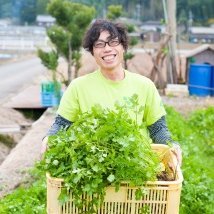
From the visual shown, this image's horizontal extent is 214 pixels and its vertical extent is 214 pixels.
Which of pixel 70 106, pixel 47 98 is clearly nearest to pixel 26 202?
pixel 70 106

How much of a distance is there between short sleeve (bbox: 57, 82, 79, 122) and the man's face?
8.4 inches

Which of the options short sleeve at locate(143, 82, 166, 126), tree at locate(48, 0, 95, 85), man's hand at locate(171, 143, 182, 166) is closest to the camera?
man's hand at locate(171, 143, 182, 166)

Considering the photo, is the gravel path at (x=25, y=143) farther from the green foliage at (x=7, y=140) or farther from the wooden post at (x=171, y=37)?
the wooden post at (x=171, y=37)

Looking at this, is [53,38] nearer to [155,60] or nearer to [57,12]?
[57,12]

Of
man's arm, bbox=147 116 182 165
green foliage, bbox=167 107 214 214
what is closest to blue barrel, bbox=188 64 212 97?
green foliage, bbox=167 107 214 214

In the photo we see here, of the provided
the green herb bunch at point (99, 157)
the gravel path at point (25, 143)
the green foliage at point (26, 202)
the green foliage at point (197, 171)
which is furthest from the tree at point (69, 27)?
the green herb bunch at point (99, 157)

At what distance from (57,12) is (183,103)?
4.26 meters

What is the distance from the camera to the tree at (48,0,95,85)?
14.6 meters

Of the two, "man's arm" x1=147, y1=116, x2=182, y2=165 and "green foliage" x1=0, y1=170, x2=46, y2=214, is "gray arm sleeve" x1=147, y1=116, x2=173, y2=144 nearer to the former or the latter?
"man's arm" x1=147, y1=116, x2=182, y2=165

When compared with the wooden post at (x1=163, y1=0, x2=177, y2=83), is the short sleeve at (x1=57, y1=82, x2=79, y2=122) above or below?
above

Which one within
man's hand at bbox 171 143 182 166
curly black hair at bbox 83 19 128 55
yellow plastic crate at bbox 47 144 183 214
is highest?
curly black hair at bbox 83 19 128 55

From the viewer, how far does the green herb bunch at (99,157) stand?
7.43 feet

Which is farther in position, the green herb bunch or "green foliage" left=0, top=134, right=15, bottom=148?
"green foliage" left=0, top=134, right=15, bottom=148

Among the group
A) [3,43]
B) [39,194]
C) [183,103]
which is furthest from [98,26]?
[3,43]
